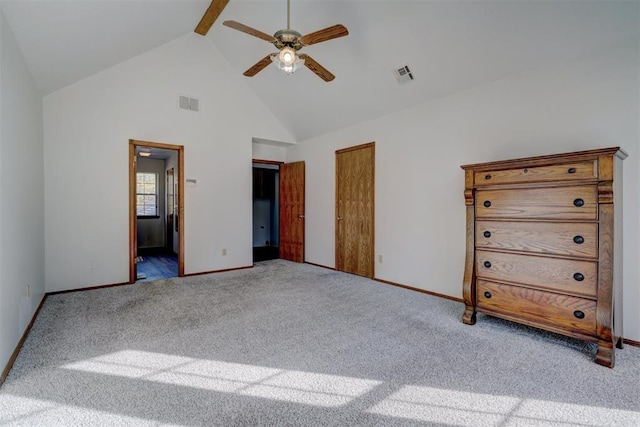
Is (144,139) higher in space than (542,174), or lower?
higher

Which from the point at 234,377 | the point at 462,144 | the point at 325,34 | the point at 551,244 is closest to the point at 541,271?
the point at 551,244

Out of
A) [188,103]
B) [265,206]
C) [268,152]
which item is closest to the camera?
[188,103]

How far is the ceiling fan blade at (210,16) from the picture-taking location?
3.73 metres

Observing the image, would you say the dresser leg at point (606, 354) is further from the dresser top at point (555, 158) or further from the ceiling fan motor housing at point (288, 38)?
the ceiling fan motor housing at point (288, 38)

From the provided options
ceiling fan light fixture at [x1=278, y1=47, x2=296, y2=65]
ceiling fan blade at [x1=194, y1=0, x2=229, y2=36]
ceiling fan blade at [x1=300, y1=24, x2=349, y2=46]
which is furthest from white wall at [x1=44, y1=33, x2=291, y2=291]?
ceiling fan blade at [x1=300, y1=24, x2=349, y2=46]

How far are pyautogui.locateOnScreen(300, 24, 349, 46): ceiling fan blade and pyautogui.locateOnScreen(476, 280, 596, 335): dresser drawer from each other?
8.16 feet

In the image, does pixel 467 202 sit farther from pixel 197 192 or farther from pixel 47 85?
pixel 47 85

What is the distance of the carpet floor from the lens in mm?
1644

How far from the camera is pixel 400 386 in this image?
1.90 m

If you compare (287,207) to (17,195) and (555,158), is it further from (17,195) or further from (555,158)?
(555,158)

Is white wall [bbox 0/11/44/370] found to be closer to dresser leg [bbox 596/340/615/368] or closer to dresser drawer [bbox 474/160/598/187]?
dresser drawer [bbox 474/160/598/187]

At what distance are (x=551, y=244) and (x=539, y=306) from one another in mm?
500

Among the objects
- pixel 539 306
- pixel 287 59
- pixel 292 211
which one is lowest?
pixel 539 306

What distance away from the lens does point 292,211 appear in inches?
246
